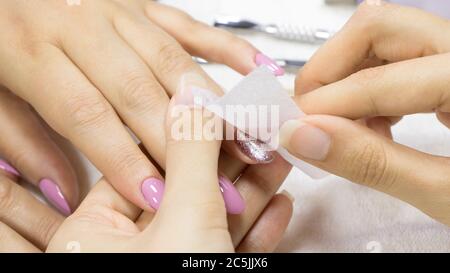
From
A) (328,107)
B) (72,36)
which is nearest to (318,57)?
(328,107)

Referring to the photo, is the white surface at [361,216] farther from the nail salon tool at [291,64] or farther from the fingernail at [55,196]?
the nail salon tool at [291,64]

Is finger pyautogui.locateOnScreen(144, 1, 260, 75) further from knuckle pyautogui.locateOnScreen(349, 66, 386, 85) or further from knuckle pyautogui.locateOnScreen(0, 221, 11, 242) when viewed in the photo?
knuckle pyautogui.locateOnScreen(0, 221, 11, 242)

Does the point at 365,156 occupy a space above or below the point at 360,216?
above

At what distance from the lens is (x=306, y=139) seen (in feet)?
1.64

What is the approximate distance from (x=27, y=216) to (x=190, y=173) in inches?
12.9

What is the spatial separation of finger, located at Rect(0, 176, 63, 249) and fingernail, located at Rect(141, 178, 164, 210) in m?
0.17

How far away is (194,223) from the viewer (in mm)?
442

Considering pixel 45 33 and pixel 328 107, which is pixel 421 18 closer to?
pixel 328 107

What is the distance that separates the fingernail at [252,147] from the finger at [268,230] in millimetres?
92

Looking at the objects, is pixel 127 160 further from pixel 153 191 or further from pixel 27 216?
pixel 27 216

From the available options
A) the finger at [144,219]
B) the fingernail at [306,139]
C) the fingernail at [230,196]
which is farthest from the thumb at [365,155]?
the finger at [144,219]

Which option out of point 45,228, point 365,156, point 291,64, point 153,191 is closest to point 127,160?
point 153,191

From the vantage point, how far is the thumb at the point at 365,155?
50 cm

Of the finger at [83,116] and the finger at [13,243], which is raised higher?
the finger at [83,116]
